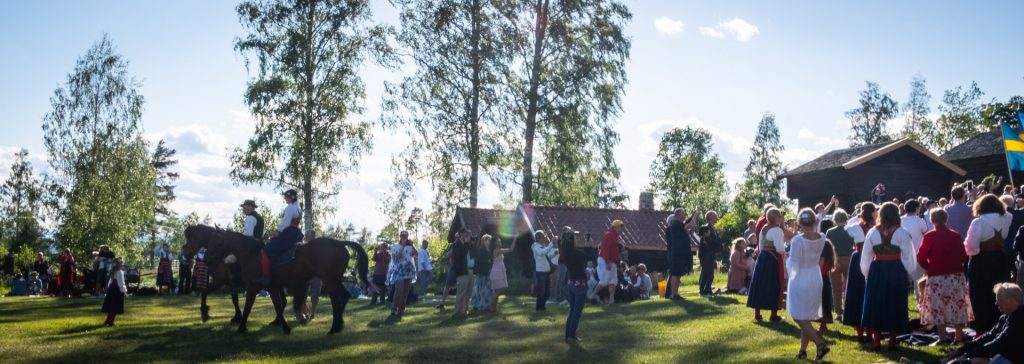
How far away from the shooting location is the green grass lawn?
34.0 ft

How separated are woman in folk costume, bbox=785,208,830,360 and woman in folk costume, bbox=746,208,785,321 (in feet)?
7.23

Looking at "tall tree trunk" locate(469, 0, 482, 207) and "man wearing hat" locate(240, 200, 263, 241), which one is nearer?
"man wearing hat" locate(240, 200, 263, 241)

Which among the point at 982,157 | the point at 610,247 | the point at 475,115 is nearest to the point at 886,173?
the point at 982,157

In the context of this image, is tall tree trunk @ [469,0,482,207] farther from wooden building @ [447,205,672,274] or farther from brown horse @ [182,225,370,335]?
brown horse @ [182,225,370,335]

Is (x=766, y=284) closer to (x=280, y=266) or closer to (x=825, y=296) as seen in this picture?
(x=825, y=296)

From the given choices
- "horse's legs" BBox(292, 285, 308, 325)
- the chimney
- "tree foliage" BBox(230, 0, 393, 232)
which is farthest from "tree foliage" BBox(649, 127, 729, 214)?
"horse's legs" BBox(292, 285, 308, 325)

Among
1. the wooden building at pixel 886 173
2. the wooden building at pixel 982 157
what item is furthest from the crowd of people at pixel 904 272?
the wooden building at pixel 982 157

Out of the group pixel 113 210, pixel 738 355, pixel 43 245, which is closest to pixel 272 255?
pixel 738 355

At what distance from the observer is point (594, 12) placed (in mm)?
32844

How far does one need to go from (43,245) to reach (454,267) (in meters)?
41.3

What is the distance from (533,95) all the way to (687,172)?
4021 centimetres

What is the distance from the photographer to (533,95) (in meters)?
31.9

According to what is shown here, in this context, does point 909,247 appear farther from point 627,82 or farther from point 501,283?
point 627,82

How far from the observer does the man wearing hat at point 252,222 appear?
14.1m
